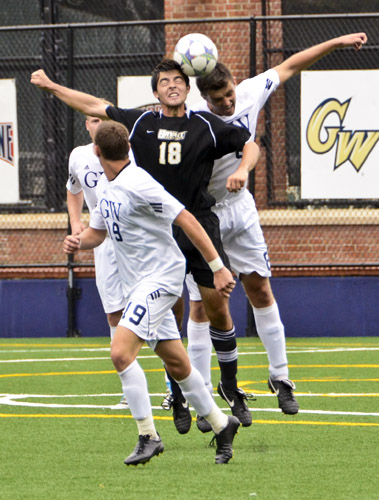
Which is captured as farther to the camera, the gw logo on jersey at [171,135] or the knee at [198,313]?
the knee at [198,313]

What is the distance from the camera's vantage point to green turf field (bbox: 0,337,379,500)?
5.57 metres

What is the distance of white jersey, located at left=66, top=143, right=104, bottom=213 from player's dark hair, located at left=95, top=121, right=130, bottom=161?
9.43 ft

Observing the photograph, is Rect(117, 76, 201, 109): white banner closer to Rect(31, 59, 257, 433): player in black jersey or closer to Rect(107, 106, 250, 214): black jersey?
Rect(31, 59, 257, 433): player in black jersey

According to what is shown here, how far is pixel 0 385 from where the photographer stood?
10016 millimetres

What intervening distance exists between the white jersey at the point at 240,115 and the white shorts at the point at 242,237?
0.25 feet

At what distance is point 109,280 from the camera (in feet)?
30.0

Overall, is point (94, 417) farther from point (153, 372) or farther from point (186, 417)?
point (153, 372)

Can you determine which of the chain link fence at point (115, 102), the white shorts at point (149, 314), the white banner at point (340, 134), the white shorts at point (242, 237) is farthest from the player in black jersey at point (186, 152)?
the white banner at point (340, 134)

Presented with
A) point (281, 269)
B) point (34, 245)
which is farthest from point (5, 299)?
point (281, 269)

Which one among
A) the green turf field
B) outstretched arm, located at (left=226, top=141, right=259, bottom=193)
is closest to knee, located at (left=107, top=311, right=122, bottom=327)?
the green turf field

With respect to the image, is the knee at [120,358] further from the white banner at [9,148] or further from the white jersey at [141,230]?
the white banner at [9,148]

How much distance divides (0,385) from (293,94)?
7.46m

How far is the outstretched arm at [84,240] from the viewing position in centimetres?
675

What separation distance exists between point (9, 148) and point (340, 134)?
15.1ft
